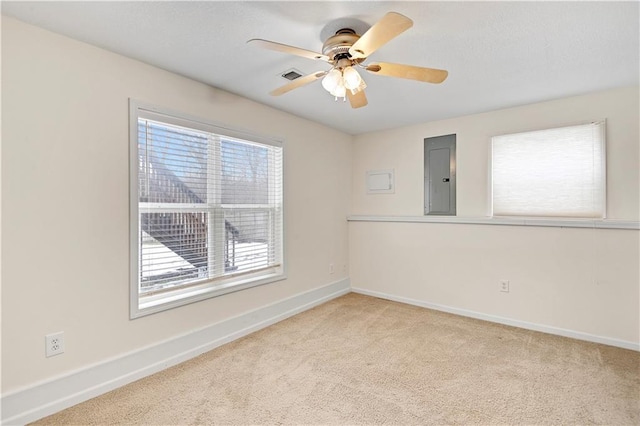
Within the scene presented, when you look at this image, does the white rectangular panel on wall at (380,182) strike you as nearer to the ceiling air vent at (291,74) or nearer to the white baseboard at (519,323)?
the white baseboard at (519,323)

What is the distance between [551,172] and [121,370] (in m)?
3.96

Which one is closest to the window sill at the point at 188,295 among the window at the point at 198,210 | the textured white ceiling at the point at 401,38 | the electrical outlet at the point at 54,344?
the window at the point at 198,210

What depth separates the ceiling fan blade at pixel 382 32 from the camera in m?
1.29

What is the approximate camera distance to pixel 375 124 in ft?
12.5

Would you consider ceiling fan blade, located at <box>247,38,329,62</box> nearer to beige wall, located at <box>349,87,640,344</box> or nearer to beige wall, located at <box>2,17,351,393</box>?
beige wall, located at <box>2,17,351,393</box>

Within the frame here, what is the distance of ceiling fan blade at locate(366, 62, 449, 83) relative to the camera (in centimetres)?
169

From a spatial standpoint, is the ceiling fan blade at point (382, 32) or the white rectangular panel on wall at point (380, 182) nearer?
the ceiling fan blade at point (382, 32)

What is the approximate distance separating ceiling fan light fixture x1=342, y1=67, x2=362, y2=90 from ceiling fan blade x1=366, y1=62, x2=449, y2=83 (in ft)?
0.27

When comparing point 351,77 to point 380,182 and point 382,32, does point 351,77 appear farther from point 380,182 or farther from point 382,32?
point 380,182

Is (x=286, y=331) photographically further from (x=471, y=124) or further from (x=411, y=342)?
(x=471, y=124)

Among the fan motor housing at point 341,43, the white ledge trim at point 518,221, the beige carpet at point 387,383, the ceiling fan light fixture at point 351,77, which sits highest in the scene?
the fan motor housing at point 341,43

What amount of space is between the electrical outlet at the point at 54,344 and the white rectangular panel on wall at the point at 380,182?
3460mm

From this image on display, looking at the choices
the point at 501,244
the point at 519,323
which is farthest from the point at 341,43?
the point at 519,323

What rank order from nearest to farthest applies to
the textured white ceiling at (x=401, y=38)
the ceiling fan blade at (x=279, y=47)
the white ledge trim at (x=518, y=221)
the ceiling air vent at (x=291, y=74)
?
1. the ceiling fan blade at (x=279, y=47)
2. the textured white ceiling at (x=401, y=38)
3. the ceiling air vent at (x=291, y=74)
4. the white ledge trim at (x=518, y=221)
